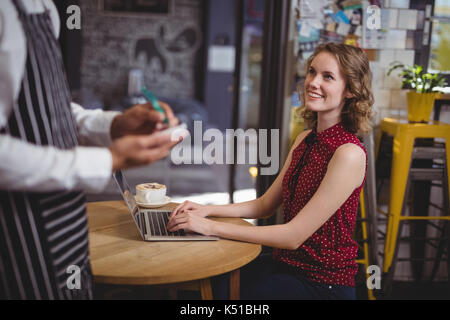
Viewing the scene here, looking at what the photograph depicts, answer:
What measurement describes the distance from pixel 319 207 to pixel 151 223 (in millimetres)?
541

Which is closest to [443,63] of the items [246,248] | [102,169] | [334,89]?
[334,89]

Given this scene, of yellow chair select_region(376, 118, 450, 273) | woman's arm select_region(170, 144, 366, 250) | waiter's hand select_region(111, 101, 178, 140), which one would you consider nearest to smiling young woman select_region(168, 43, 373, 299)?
woman's arm select_region(170, 144, 366, 250)

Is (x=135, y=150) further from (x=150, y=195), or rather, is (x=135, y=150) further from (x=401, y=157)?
(x=401, y=157)

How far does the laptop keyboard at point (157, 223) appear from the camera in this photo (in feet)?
4.64

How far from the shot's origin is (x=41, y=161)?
2.67 ft

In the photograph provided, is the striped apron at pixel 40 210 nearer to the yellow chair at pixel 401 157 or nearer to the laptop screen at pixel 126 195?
the laptop screen at pixel 126 195

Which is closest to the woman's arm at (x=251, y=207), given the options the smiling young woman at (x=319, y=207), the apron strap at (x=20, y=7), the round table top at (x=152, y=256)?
the smiling young woman at (x=319, y=207)

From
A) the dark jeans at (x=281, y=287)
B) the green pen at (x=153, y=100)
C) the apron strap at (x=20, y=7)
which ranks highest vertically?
the apron strap at (x=20, y=7)

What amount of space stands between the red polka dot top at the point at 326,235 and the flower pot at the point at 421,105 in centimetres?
123

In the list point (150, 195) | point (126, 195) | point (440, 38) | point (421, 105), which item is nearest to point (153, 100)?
point (126, 195)

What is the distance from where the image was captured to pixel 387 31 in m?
2.83

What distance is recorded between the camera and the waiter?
808 millimetres

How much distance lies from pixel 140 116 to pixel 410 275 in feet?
8.05

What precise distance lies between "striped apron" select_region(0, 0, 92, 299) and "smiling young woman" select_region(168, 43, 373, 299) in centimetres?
49
